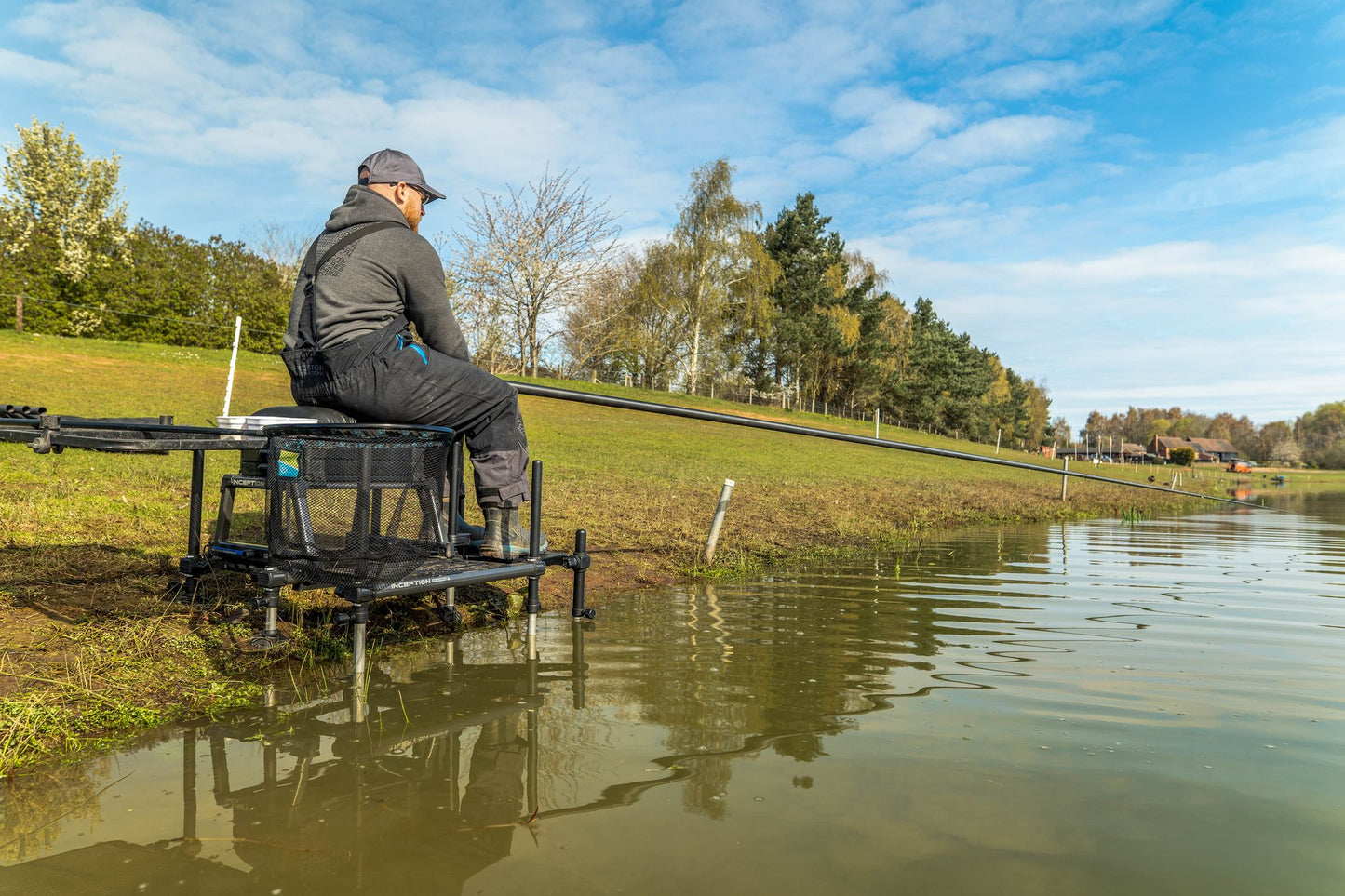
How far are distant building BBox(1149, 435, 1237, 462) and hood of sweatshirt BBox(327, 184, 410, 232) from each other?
491 ft

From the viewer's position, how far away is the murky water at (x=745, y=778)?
217 cm

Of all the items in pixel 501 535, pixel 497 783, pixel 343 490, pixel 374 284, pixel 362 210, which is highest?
pixel 362 210

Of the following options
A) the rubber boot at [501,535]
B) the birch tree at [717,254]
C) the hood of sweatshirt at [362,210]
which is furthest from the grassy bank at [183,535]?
the birch tree at [717,254]

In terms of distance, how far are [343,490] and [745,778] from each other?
6.67 ft

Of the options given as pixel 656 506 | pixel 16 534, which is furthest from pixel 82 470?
pixel 656 506

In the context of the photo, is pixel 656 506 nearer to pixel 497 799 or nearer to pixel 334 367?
pixel 334 367

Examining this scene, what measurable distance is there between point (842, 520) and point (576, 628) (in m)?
7.17

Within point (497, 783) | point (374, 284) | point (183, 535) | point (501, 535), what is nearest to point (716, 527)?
point (501, 535)

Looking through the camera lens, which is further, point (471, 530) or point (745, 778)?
point (471, 530)

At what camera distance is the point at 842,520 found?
11.5 metres

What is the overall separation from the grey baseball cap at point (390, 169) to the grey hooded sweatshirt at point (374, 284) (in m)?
0.09

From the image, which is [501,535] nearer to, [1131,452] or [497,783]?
[497,783]

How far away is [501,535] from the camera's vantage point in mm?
4086

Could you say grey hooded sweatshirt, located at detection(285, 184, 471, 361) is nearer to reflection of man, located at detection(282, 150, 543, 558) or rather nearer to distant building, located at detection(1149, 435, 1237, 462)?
reflection of man, located at detection(282, 150, 543, 558)
